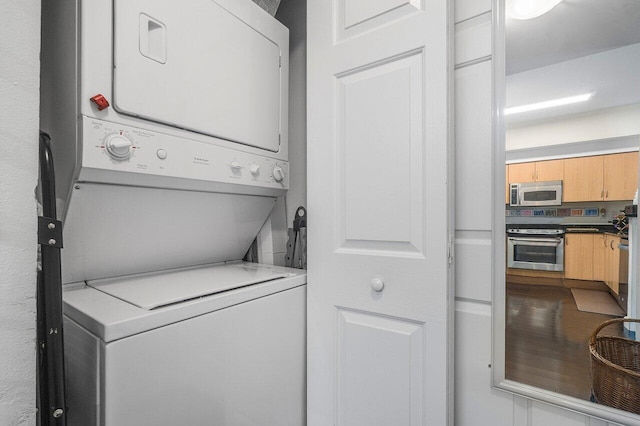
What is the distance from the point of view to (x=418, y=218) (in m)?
1.11

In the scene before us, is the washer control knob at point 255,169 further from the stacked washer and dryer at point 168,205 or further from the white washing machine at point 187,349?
the white washing machine at point 187,349

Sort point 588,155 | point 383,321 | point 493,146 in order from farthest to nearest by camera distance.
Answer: point 383,321, point 493,146, point 588,155

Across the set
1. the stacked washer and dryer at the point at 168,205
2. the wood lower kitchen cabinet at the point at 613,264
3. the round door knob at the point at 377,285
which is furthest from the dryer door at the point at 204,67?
the wood lower kitchen cabinet at the point at 613,264

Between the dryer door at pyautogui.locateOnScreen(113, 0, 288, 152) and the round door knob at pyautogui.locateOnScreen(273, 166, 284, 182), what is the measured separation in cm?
10

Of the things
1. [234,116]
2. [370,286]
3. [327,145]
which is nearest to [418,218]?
[370,286]

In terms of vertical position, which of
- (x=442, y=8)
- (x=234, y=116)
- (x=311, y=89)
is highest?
(x=442, y=8)

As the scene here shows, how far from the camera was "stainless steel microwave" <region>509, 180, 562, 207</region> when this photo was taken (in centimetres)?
104

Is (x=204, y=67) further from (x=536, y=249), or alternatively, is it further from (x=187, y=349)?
(x=536, y=249)

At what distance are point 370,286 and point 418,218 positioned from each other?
1.10 feet

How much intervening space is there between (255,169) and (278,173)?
15 centimetres

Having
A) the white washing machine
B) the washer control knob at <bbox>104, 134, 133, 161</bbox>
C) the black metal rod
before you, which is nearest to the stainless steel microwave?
the white washing machine

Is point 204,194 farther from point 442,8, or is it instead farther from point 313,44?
point 442,8

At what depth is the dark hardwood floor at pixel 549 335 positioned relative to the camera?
98 cm

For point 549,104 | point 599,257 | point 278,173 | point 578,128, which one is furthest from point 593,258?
point 278,173
